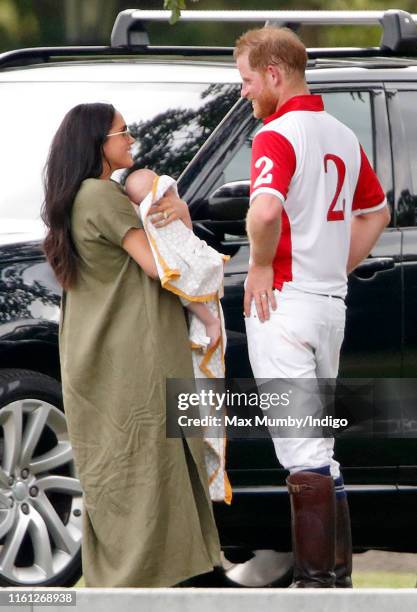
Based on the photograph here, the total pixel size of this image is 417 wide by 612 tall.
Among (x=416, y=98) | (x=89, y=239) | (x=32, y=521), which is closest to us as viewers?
(x=89, y=239)

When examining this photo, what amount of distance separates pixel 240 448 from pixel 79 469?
860 mm

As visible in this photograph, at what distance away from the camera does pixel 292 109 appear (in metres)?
6.18

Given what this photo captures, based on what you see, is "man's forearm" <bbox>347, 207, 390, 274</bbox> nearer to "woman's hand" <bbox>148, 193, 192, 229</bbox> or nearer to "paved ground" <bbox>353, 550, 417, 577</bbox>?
"woman's hand" <bbox>148, 193, 192, 229</bbox>

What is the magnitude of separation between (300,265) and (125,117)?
4.21 feet

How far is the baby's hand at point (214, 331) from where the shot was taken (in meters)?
6.14

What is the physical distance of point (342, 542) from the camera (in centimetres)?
632

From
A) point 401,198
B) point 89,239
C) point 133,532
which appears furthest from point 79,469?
point 401,198

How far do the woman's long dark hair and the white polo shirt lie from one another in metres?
0.54

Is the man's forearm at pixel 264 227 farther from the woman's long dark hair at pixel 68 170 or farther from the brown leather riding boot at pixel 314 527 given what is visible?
the brown leather riding boot at pixel 314 527

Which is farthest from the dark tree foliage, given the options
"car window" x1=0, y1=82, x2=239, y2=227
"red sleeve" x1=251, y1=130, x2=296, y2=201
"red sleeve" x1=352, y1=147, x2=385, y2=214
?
"red sleeve" x1=251, y1=130, x2=296, y2=201

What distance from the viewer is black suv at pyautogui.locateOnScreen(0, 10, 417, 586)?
6.70m

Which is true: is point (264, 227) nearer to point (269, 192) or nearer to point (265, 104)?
point (269, 192)

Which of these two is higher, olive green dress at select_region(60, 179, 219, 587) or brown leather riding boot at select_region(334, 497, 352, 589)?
olive green dress at select_region(60, 179, 219, 587)

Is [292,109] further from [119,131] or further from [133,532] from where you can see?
[133,532]
